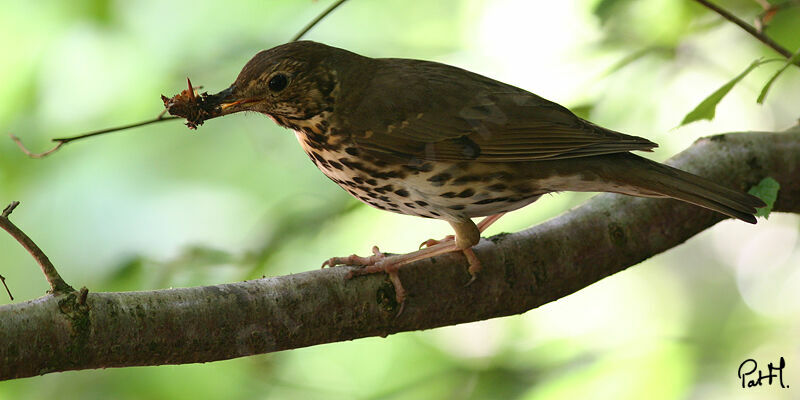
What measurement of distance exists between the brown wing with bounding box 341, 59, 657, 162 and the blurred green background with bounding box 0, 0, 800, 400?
37cm

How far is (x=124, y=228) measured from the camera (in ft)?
15.1

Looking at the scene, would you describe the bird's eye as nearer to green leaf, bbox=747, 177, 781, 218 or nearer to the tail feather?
the tail feather

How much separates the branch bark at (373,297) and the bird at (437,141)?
0.51 feet

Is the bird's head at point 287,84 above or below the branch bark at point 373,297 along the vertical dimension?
above

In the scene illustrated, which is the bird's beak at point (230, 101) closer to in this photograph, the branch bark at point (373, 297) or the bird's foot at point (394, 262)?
the bird's foot at point (394, 262)

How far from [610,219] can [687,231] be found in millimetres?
369

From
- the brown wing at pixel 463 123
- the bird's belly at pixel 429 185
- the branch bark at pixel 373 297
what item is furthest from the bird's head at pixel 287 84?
the branch bark at pixel 373 297

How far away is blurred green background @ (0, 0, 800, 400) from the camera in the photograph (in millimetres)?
3889

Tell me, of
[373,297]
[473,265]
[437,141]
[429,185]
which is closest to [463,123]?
[437,141]

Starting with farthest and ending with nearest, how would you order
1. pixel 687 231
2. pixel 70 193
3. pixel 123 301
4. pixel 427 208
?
pixel 70 193 → pixel 687 231 → pixel 427 208 → pixel 123 301

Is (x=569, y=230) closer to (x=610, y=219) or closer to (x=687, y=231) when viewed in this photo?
(x=610, y=219)

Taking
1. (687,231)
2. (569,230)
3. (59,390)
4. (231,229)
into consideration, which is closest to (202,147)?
(231,229)

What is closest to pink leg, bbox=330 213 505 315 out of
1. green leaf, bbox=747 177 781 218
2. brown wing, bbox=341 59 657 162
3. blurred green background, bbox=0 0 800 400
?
brown wing, bbox=341 59 657 162

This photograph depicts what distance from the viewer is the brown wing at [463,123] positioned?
10.4 ft
